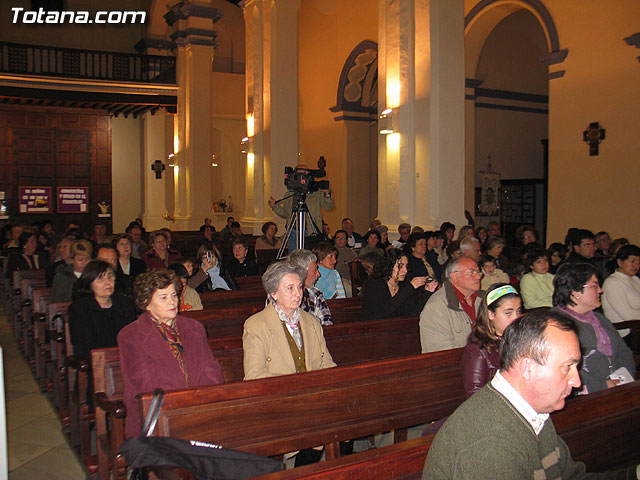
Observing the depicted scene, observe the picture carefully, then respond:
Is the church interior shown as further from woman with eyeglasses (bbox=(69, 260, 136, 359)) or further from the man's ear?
the man's ear

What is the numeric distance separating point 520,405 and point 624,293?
13.4 ft

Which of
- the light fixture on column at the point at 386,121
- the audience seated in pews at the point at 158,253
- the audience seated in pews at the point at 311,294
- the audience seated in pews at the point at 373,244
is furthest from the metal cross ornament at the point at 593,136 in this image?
the audience seated in pews at the point at 311,294

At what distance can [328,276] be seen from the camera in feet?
19.8

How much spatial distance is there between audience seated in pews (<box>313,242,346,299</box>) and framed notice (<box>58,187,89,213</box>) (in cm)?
1553

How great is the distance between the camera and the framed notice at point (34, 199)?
729 inches

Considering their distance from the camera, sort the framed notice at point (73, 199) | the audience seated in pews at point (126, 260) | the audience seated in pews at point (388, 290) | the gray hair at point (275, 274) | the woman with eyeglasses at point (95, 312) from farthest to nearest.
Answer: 1. the framed notice at point (73, 199)
2. the audience seated in pews at point (126, 260)
3. the audience seated in pews at point (388, 290)
4. the woman with eyeglasses at point (95, 312)
5. the gray hair at point (275, 274)

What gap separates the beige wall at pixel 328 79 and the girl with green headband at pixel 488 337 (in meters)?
14.9

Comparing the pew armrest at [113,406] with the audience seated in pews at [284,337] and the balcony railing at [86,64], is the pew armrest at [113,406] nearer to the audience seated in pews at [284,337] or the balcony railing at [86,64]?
the audience seated in pews at [284,337]

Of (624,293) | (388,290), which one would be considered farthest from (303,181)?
(624,293)

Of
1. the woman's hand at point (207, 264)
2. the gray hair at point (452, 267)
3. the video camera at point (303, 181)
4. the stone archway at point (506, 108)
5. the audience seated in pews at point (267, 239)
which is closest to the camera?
the gray hair at point (452, 267)

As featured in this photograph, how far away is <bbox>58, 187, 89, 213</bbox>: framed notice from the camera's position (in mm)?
19125

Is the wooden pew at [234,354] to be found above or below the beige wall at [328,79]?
below

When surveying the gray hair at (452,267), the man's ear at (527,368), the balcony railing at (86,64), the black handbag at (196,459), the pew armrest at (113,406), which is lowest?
the pew armrest at (113,406)

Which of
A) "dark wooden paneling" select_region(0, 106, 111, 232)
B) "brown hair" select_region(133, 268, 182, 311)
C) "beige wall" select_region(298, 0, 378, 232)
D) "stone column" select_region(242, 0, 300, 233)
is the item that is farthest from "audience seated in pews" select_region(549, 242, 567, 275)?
"dark wooden paneling" select_region(0, 106, 111, 232)
